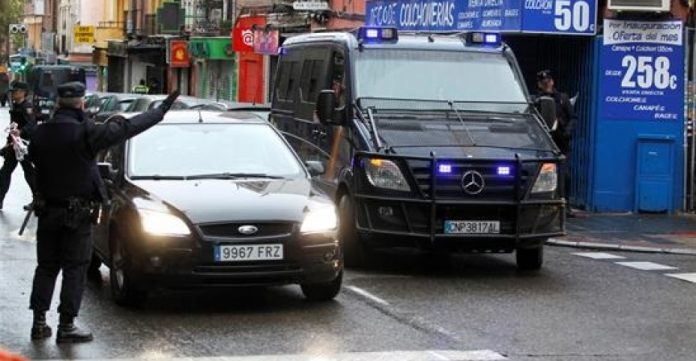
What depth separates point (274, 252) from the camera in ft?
29.6

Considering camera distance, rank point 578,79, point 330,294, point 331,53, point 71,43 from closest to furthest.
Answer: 1. point 330,294
2. point 331,53
3. point 578,79
4. point 71,43

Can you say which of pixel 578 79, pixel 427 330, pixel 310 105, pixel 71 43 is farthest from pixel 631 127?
pixel 71 43

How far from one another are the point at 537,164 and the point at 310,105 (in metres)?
3.19

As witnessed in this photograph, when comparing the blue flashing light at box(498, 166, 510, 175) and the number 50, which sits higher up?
the number 50

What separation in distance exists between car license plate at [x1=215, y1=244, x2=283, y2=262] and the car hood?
0.21 m

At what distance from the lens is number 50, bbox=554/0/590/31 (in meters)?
16.7

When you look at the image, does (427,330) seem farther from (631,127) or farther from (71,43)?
(71,43)

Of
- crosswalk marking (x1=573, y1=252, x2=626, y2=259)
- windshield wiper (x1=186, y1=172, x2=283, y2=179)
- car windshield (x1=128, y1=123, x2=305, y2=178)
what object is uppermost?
car windshield (x1=128, y1=123, x2=305, y2=178)

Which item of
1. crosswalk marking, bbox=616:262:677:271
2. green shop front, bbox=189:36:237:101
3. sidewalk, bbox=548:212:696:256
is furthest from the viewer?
green shop front, bbox=189:36:237:101

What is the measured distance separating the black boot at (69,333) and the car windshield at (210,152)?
200 centimetres

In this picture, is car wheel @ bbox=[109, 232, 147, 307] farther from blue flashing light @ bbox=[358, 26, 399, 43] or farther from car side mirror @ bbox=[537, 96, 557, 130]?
car side mirror @ bbox=[537, 96, 557, 130]

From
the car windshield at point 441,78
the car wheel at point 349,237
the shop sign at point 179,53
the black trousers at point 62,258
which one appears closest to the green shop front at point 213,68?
the shop sign at point 179,53

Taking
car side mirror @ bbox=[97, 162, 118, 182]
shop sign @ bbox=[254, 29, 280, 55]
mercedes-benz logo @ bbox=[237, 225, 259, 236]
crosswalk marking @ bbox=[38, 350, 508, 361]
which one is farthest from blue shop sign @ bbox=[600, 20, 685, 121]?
shop sign @ bbox=[254, 29, 280, 55]

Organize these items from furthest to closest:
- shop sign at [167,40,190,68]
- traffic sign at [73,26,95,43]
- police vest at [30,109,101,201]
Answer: traffic sign at [73,26,95,43] → shop sign at [167,40,190,68] → police vest at [30,109,101,201]
